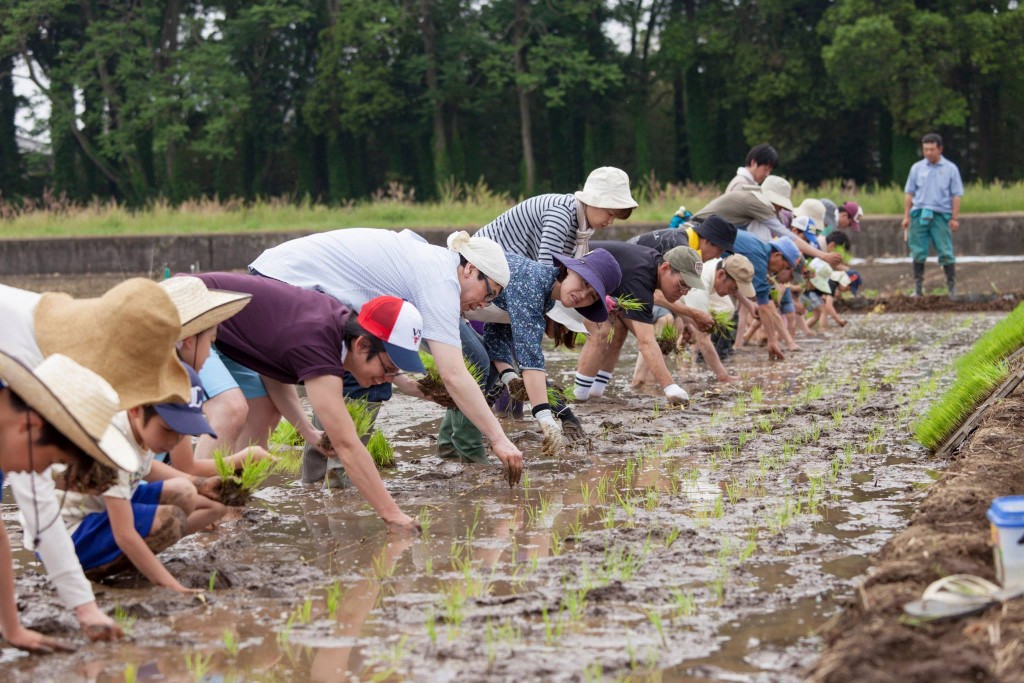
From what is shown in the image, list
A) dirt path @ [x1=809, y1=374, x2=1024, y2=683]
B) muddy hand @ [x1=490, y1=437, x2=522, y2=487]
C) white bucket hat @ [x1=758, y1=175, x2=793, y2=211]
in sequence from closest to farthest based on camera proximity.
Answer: dirt path @ [x1=809, y1=374, x2=1024, y2=683] < muddy hand @ [x1=490, y1=437, x2=522, y2=487] < white bucket hat @ [x1=758, y1=175, x2=793, y2=211]

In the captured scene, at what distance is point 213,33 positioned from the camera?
41.0 metres

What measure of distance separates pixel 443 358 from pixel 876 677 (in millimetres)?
2812

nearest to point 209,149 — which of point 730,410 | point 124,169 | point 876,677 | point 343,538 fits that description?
point 124,169

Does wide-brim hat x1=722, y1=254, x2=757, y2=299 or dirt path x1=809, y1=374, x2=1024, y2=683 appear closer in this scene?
dirt path x1=809, y1=374, x2=1024, y2=683

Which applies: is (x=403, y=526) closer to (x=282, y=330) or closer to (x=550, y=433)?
(x=282, y=330)

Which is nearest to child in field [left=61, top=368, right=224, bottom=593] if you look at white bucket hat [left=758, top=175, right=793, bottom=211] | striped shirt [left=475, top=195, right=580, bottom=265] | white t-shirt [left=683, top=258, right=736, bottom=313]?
striped shirt [left=475, top=195, right=580, bottom=265]

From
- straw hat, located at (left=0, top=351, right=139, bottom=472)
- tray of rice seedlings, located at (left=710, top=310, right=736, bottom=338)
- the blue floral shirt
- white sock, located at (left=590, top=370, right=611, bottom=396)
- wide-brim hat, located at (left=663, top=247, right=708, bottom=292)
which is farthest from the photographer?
tray of rice seedlings, located at (left=710, top=310, right=736, bottom=338)

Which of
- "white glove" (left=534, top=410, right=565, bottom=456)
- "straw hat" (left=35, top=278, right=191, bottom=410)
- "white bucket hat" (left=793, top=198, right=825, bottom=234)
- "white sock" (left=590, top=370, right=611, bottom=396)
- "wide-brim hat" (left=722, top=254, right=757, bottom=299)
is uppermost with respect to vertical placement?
"straw hat" (left=35, top=278, right=191, bottom=410)

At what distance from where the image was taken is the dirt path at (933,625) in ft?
10.3

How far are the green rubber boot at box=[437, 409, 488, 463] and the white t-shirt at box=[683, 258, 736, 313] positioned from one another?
10.5ft

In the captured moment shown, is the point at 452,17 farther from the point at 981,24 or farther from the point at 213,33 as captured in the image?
the point at 981,24

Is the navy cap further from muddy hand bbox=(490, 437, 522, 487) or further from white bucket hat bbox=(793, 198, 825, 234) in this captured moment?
white bucket hat bbox=(793, 198, 825, 234)

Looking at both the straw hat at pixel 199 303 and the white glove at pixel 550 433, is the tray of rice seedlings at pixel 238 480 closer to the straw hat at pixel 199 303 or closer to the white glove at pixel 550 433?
the straw hat at pixel 199 303

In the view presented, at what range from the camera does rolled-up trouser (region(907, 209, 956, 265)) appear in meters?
16.7
